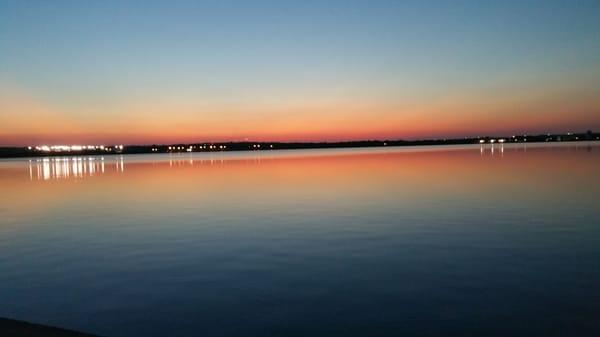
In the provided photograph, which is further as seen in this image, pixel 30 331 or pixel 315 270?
pixel 315 270

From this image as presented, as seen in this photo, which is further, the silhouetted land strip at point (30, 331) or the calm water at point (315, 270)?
the calm water at point (315, 270)

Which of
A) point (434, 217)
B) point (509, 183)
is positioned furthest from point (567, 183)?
point (434, 217)

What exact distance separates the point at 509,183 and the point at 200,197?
85.0 feet

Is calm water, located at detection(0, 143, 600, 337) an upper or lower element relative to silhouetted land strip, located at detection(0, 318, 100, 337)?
lower

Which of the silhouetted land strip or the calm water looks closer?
the silhouetted land strip

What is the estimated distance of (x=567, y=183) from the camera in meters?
38.9

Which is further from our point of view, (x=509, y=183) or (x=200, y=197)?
(x=509, y=183)

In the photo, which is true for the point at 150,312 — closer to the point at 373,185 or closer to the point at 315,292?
the point at 315,292

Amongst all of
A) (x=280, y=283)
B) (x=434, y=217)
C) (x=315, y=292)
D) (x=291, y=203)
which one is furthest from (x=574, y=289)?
(x=291, y=203)

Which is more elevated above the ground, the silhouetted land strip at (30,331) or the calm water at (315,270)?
the silhouetted land strip at (30,331)

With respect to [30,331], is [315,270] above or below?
below

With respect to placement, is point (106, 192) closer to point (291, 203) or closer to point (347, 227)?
point (291, 203)

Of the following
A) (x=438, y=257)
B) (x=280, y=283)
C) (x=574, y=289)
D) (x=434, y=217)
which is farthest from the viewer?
(x=434, y=217)

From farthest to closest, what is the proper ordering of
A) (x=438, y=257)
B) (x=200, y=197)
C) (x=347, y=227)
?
(x=200, y=197), (x=347, y=227), (x=438, y=257)
